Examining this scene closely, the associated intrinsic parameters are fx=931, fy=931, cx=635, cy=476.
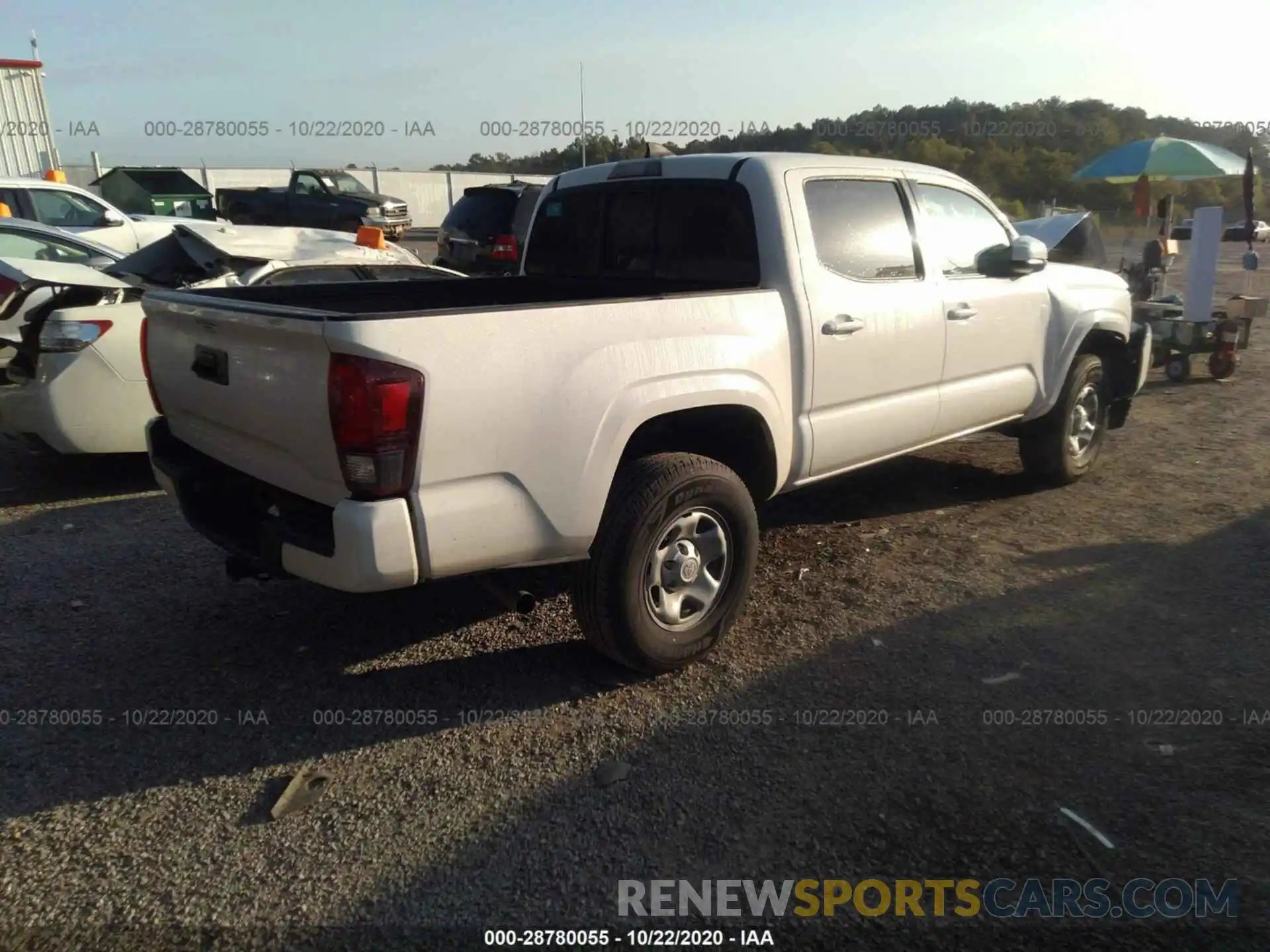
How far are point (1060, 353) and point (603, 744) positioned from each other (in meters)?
3.88

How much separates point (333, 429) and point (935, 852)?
2118 mm

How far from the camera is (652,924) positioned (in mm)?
2408

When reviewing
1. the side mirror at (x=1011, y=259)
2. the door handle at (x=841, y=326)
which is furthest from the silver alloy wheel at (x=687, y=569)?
the side mirror at (x=1011, y=259)

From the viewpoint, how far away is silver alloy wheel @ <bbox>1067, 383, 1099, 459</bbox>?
583 centimetres

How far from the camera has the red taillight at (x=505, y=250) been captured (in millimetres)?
12398

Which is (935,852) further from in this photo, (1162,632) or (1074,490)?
(1074,490)

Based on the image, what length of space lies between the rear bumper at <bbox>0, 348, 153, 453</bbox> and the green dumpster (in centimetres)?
1865

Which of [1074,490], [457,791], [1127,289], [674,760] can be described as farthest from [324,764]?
[1127,289]

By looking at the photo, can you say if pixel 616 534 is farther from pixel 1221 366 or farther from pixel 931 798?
pixel 1221 366

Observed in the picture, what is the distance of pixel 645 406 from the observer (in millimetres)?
3271

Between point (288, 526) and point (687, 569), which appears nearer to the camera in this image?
point (288, 526)

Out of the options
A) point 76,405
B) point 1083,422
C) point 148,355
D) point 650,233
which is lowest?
point 1083,422

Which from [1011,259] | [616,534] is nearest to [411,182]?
[1011,259]

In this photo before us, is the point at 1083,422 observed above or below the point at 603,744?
above
